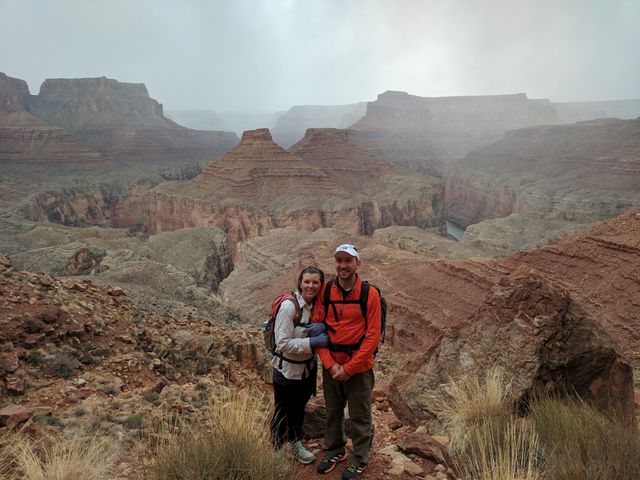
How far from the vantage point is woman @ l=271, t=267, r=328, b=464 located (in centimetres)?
416

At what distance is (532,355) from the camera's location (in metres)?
5.42

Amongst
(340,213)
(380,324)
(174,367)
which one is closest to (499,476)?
(380,324)

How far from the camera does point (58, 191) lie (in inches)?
2489

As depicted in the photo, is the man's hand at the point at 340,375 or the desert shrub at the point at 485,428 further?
the man's hand at the point at 340,375

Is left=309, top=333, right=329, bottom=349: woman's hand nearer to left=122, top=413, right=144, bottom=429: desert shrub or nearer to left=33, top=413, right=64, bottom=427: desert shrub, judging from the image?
left=122, top=413, right=144, bottom=429: desert shrub

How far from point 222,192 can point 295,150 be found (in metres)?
20.4

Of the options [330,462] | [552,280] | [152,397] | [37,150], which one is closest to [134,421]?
[152,397]

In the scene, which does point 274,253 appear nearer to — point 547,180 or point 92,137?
point 547,180

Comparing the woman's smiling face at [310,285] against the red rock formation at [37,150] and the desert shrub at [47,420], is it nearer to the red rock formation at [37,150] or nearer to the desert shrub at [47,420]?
the desert shrub at [47,420]

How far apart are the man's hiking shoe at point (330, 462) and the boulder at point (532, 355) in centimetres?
183

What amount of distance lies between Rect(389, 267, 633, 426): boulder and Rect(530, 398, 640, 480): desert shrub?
72cm

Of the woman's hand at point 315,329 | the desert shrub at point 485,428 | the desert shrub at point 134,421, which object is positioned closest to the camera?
the desert shrub at point 485,428

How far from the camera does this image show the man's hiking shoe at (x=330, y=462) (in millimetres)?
4148

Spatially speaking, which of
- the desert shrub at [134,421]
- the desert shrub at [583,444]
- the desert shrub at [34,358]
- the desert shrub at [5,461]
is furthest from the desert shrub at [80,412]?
the desert shrub at [583,444]
